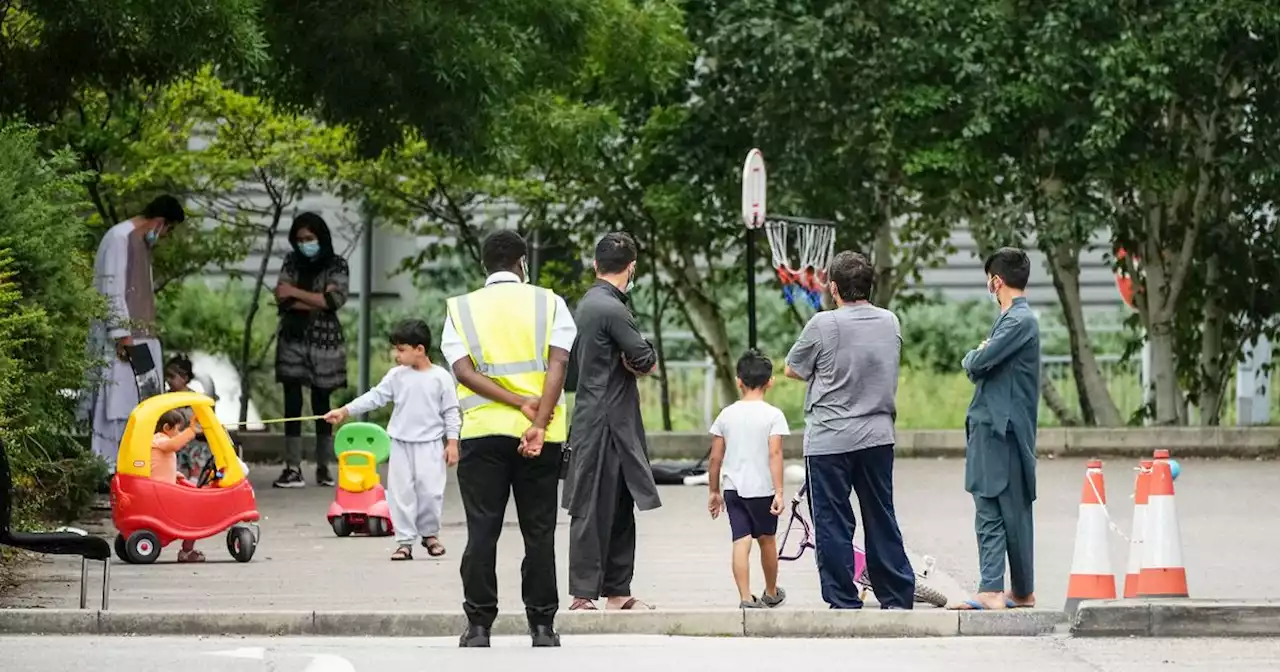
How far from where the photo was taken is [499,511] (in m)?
10.6

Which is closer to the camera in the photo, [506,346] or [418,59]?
[506,346]

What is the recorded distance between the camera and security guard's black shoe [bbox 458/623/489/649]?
10578mm

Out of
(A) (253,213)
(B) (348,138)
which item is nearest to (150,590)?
(B) (348,138)

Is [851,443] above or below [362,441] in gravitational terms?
A: above

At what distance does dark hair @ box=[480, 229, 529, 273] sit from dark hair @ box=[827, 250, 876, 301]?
1711 millimetres

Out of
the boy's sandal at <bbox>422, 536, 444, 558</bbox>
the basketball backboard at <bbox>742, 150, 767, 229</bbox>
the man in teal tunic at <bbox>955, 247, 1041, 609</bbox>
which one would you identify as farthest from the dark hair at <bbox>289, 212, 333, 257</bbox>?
the man in teal tunic at <bbox>955, 247, 1041, 609</bbox>

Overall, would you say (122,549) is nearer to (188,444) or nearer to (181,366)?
(181,366)

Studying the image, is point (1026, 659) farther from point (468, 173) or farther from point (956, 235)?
point (956, 235)

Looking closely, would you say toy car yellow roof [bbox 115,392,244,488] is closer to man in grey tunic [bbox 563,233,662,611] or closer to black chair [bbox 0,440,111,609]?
black chair [bbox 0,440,111,609]

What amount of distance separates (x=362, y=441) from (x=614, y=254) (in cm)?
450

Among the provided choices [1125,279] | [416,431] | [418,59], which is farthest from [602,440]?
[1125,279]

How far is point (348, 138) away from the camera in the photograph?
2094 centimetres

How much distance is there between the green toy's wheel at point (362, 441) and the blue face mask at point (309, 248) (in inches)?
130

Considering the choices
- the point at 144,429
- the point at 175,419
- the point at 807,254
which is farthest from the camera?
the point at 807,254
